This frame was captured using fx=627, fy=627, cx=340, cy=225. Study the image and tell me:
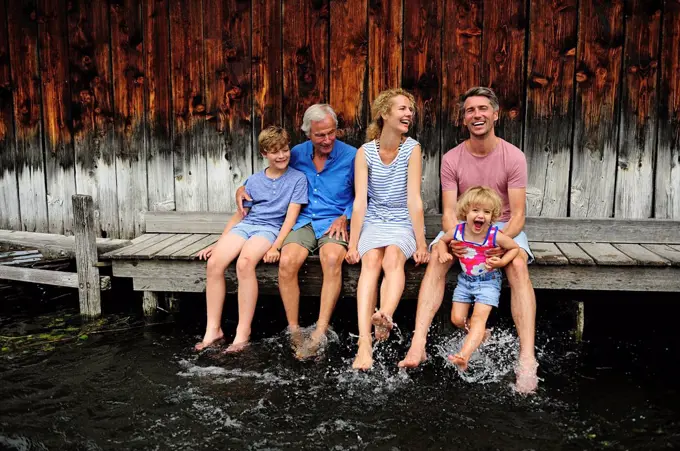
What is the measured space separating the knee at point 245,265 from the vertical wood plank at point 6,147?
2561 millimetres

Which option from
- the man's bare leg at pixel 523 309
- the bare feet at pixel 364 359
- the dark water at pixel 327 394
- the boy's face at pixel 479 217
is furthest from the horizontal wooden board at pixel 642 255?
the bare feet at pixel 364 359

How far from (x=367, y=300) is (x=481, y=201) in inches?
34.5

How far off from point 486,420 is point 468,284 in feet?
2.94

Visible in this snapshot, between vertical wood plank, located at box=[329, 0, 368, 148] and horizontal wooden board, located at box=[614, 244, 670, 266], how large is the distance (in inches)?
79.1

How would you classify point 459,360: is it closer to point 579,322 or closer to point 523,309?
point 523,309

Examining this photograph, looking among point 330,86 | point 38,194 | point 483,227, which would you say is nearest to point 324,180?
point 330,86

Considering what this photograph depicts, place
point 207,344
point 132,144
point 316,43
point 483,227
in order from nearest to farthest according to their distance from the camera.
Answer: point 483,227 < point 207,344 < point 316,43 < point 132,144

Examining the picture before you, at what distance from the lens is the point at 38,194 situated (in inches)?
210

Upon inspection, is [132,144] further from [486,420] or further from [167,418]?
[486,420]

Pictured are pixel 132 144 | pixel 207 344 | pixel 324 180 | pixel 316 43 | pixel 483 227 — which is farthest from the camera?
pixel 132 144

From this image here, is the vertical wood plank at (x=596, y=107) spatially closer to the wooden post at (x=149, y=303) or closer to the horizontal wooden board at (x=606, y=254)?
the horizontal wooden board at (x=606, y=254)

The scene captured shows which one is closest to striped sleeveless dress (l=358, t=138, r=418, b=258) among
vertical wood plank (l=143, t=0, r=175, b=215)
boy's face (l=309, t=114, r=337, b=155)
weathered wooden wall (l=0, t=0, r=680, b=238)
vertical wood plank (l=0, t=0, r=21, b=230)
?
boy's face (l=309, t=114, r=337, b=155)

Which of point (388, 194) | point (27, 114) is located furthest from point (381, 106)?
point (27, 114)

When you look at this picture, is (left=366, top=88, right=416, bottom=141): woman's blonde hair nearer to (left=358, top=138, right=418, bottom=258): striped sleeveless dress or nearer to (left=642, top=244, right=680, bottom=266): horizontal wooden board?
(left=358, top=138, right=418, bottom=258): striped sleeveless dress
